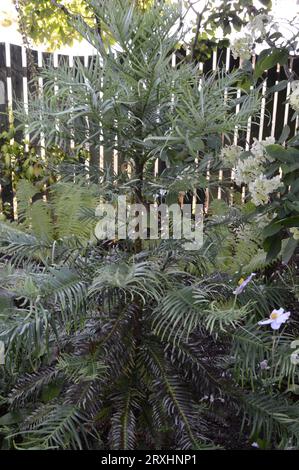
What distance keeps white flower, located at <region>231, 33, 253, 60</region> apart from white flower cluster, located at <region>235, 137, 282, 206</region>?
1.43 ft

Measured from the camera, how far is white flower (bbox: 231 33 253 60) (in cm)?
165

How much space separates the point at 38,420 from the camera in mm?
1062

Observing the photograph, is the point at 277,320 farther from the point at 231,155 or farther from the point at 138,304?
the point at 231,155

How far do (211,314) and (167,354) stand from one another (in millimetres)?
296

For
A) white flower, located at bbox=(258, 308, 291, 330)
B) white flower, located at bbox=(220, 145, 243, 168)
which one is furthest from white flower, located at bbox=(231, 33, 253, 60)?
white flower, located at bbox=(258, 308, 291, 330)

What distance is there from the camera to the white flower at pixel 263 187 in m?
1.32

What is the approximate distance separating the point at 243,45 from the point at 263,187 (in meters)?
0.63

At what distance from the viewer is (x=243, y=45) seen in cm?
166

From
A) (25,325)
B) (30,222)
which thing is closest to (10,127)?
(30,222)

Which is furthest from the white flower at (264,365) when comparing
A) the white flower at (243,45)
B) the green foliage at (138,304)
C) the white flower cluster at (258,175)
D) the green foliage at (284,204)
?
the white flower at (243,45)

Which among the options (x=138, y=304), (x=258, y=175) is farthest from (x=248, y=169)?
(x=138, y=304)

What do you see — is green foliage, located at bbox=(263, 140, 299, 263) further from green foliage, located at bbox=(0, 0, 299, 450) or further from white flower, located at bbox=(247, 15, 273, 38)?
white flower, located at bbox=(247, 15, 273, 38)

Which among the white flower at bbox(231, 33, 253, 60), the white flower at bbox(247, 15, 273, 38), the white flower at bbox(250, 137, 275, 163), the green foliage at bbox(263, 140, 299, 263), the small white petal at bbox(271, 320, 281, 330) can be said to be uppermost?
the white flower at bbox(247, 15, 273, 38)

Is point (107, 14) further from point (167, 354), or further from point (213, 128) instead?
point (167, 354)
